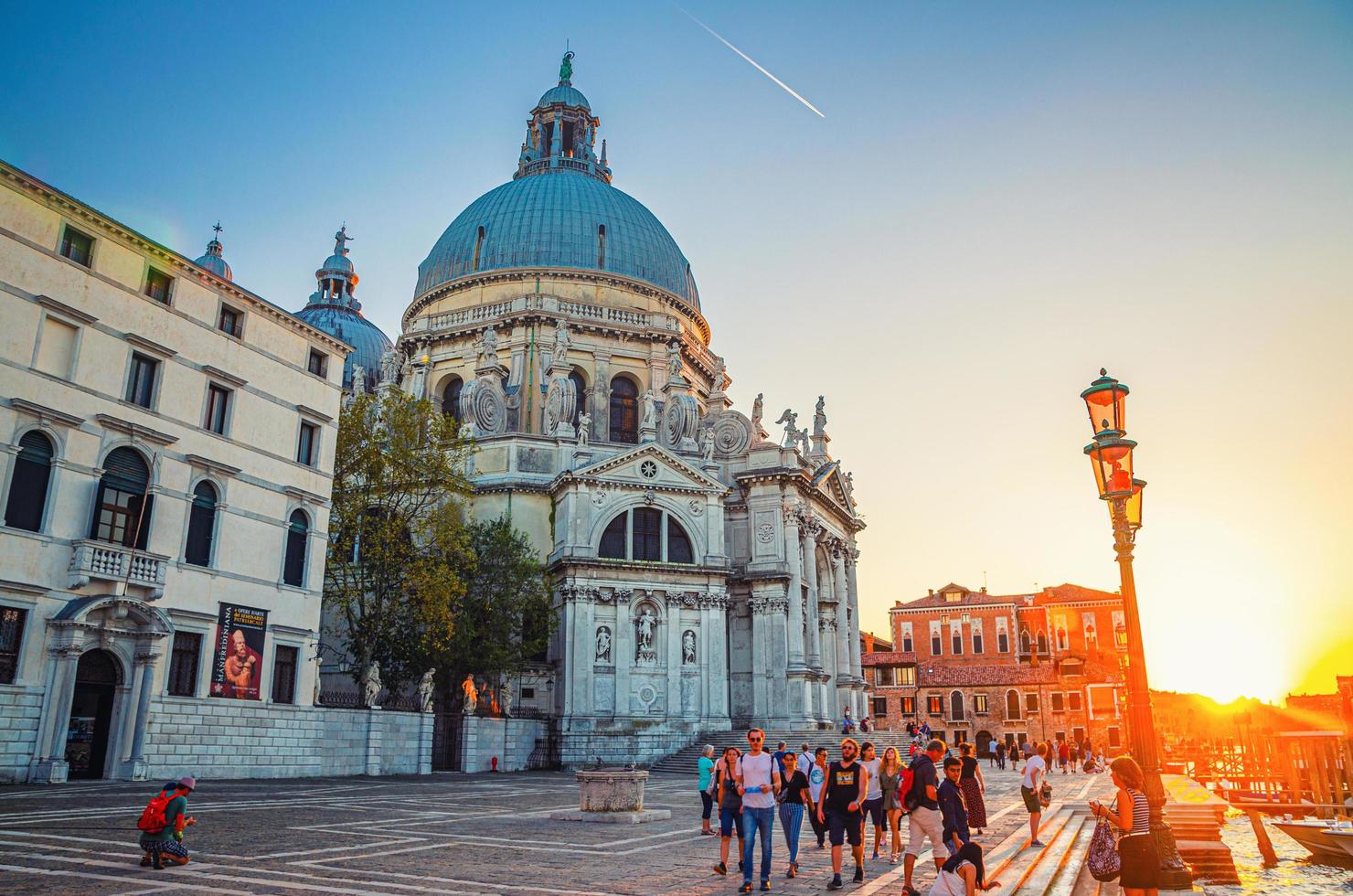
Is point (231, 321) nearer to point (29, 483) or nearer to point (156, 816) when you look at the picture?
point (29, 483)

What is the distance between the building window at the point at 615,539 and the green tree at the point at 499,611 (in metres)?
3.35

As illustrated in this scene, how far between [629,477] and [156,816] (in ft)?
107

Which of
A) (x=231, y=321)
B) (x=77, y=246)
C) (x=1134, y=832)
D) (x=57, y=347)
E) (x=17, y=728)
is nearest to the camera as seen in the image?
(x=1134, y=832)

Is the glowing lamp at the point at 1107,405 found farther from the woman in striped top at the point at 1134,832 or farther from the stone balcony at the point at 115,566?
the stone balcony at the point at 115,566

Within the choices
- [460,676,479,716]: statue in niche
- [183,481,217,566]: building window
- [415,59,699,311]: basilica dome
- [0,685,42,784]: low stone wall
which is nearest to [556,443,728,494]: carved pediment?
[460,676,479,716]: statue in niche

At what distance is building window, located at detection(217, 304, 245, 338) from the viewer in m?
26.3

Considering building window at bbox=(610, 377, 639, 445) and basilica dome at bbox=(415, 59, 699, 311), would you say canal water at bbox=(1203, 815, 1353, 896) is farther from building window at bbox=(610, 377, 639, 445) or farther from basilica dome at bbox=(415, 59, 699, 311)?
basilica dome at bbox=(415, 59, 699, 311)

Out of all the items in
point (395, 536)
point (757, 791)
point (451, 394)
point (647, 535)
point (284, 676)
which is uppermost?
point (451, 394)

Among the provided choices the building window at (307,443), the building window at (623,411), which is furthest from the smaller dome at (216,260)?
the building window at (307,443)

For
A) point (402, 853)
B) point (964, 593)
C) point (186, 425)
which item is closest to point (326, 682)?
point (186, 425)

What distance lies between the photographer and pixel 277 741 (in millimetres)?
26359

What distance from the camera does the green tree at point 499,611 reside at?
120ft

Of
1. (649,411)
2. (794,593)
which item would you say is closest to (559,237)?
(649,411)

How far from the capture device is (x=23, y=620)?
20.7 metres
